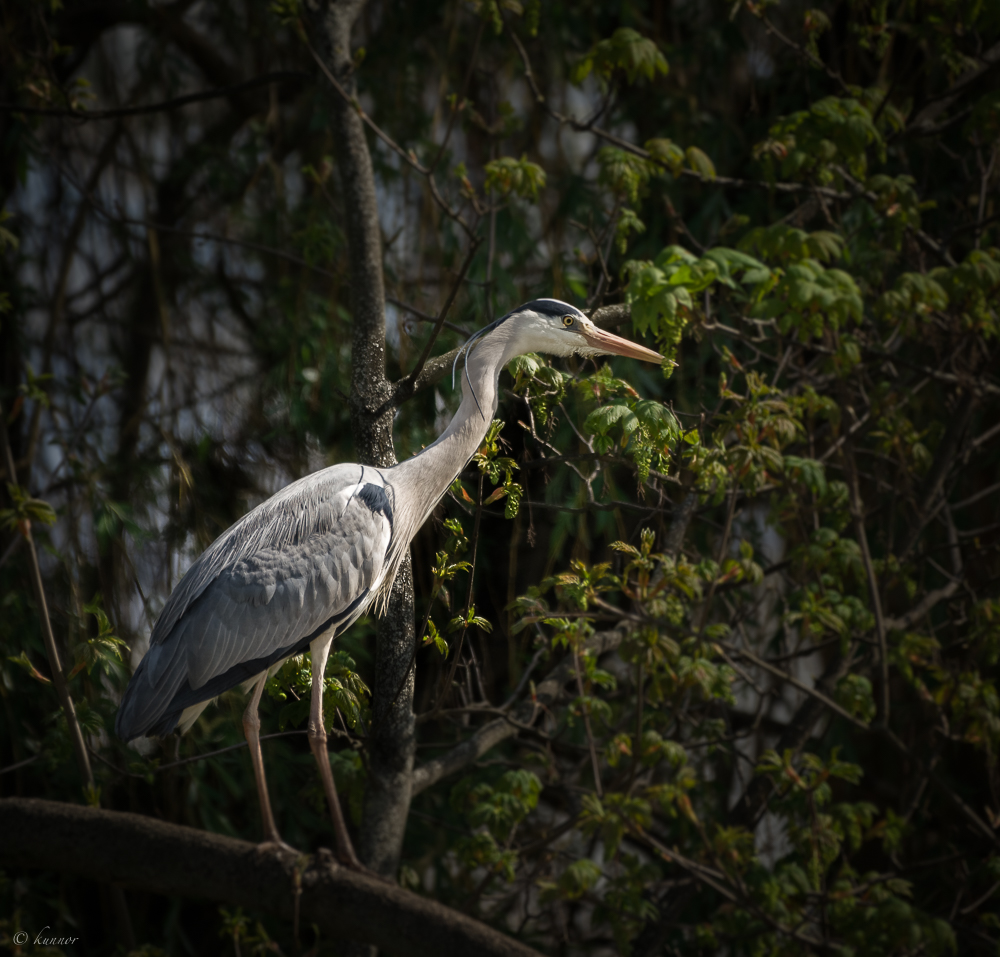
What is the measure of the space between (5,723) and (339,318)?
1798mm

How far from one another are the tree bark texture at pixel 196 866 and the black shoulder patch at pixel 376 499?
756mm

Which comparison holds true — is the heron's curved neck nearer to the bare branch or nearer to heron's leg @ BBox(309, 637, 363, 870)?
heron's leg @ BBox(309, 637, 363, 870)

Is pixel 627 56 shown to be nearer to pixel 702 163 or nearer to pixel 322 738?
pixel 702 163

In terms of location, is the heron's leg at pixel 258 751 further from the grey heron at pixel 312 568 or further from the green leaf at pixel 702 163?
the green leaf at pixel 702 163

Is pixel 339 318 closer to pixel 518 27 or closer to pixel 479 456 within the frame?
pixel 518 27

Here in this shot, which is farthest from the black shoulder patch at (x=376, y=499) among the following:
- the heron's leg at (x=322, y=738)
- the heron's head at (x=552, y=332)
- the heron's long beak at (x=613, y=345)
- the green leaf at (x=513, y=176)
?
the green leaf at (x=513, y=176)

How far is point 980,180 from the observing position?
127 inches

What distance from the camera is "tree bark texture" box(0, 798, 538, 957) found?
2.00m

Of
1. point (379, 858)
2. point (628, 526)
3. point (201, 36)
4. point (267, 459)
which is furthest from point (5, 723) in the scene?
point (201, 36)

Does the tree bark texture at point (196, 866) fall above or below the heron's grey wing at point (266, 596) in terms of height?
below

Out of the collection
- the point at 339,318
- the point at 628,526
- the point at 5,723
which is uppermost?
the point at 339,318

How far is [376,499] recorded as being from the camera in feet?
7.37

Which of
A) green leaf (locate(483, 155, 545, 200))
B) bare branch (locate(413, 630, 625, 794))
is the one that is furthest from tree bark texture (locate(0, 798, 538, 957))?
green leaf (locate(483, 155, 545, 200))

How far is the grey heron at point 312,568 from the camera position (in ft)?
7.09
